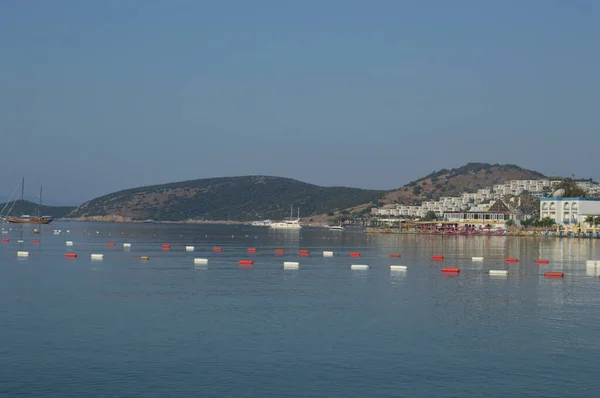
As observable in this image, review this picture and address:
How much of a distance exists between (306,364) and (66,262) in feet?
192

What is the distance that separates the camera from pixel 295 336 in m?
37.2

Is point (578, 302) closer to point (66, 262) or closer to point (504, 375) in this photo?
point (504, 375)

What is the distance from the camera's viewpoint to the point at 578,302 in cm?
5162

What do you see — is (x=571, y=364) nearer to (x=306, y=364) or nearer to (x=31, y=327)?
(x=306, y=364)

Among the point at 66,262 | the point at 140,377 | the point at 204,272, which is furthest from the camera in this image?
the point at 66,262

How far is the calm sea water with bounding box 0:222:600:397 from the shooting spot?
93.0 feet

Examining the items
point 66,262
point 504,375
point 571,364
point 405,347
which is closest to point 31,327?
point 405,347

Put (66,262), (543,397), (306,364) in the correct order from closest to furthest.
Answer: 1. (543,397)
2. (306,364)
3. (66,262)

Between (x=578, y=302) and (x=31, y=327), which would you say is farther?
(x=578, y=302)

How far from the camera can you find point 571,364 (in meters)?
32.1

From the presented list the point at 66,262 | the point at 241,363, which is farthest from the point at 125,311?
the point at 66,262

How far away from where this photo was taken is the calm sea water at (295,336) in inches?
1117

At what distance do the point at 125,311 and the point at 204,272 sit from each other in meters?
26.6

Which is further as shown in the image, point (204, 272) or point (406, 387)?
point (204, 272)
